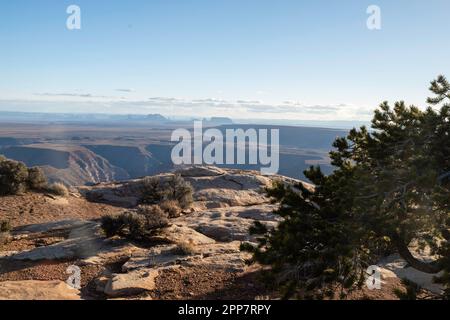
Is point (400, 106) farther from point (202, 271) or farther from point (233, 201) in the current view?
point (233, 201)

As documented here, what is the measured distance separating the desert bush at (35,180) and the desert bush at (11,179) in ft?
2.62

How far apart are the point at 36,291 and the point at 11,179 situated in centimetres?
1595

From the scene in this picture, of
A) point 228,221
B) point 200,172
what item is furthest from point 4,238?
point 200,172

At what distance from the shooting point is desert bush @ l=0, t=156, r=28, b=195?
22906 millimetres

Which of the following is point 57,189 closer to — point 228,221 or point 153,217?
point 153,217

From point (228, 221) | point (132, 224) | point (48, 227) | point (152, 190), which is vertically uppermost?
point (132, 224)

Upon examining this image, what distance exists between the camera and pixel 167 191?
23.6m

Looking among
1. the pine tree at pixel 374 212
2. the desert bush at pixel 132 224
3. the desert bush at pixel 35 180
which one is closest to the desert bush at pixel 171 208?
the desert bush at pixel 132 224

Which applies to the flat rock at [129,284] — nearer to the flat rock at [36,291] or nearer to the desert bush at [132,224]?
the flat rock at [36,291]

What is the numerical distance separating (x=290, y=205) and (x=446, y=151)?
11.7 ft

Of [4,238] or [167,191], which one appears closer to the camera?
[4,238]

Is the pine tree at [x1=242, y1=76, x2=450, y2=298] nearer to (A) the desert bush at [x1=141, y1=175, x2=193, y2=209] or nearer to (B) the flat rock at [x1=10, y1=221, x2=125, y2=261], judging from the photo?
(B) the flat rock at [x1=10, y1=221, x2=125, y2=261]

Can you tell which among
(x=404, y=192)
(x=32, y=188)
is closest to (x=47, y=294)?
(x=404, y=192)

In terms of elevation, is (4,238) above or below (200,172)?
below
